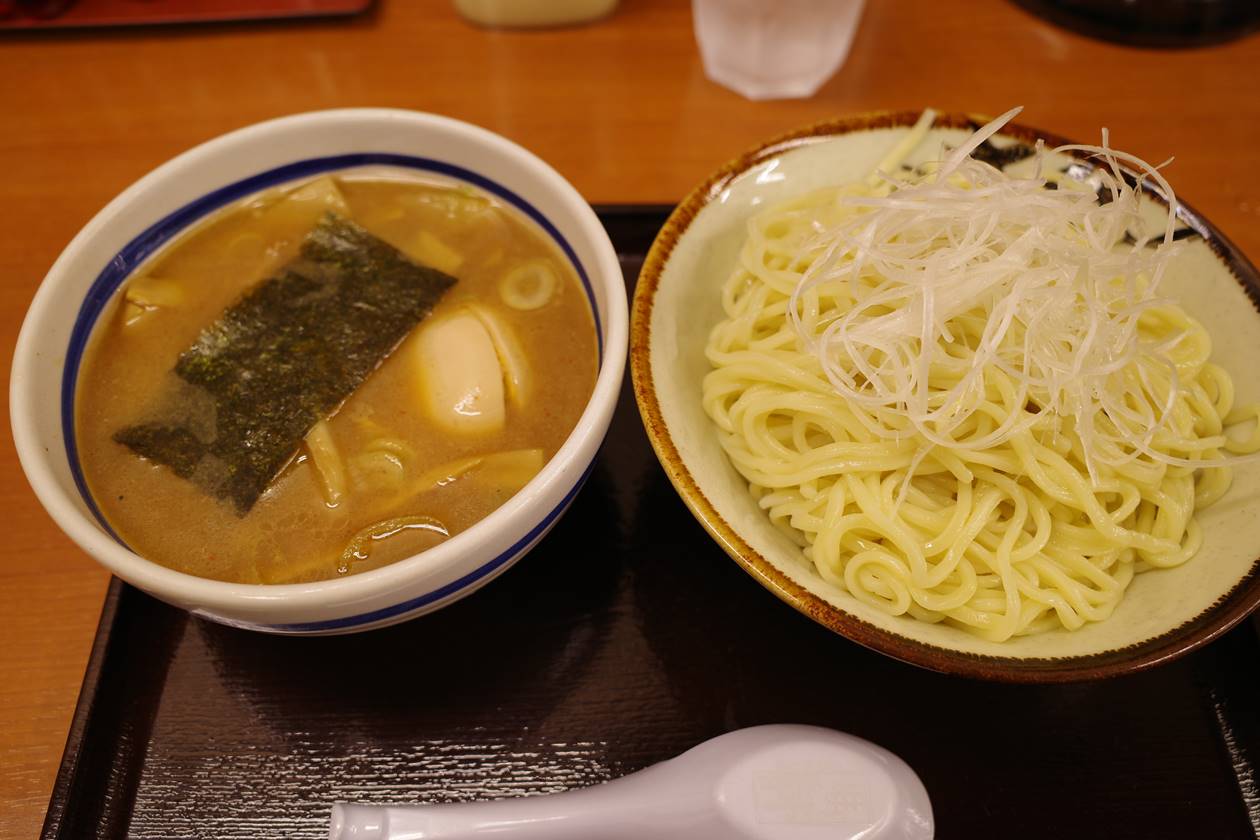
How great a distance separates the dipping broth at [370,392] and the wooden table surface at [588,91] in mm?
640

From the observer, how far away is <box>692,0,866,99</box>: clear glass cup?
7.03 ft

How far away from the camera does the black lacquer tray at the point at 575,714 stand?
45.7 inches

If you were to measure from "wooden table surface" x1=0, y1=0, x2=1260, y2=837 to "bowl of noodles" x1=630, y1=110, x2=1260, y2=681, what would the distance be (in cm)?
74

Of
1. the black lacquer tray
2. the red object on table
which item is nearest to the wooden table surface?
the red object on table

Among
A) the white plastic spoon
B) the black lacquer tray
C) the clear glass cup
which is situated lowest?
the black lacquer tray

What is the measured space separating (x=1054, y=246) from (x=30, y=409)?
1426 mm

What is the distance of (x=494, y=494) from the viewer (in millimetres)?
1198

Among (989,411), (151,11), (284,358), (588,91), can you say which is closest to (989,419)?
(989,411)

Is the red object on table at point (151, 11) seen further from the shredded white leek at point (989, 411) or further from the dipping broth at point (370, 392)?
the shredded white leek at point (989, 411)

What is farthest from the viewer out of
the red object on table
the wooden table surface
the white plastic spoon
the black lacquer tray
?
the red object on table

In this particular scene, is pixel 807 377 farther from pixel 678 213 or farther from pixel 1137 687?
pixel 1137 687

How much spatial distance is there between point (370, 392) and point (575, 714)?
1.83 feet

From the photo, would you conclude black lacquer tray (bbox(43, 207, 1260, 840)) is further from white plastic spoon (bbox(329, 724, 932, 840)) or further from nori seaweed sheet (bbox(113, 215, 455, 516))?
nori seaweed sheet (bbox(113, 215, 455, 516))

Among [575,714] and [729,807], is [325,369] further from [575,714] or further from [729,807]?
[729,807]
